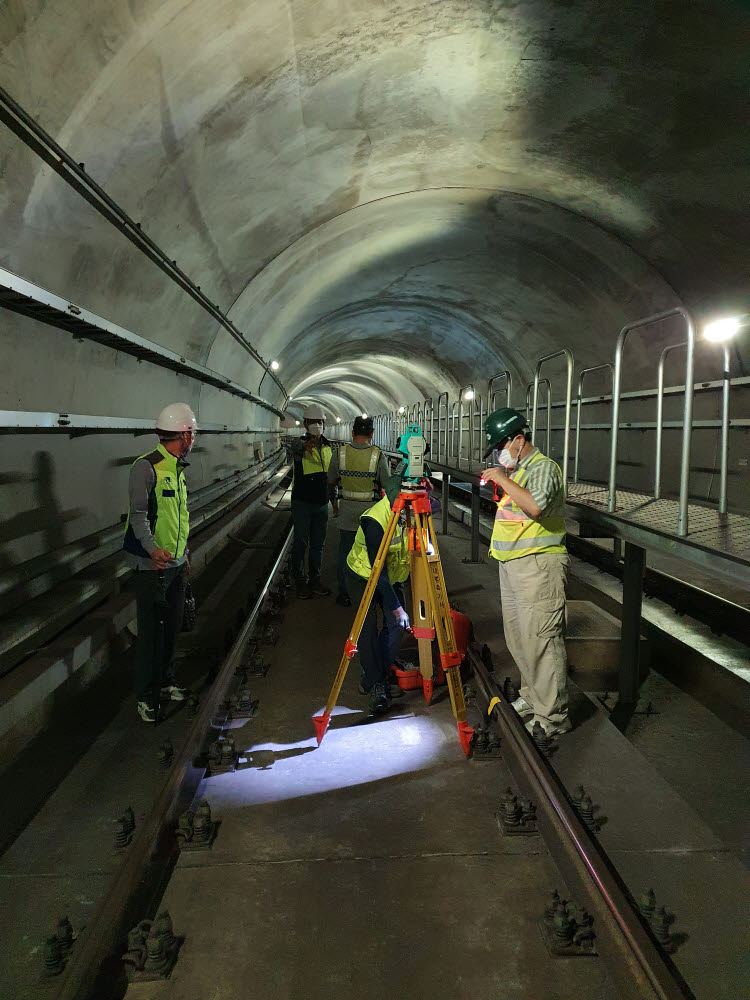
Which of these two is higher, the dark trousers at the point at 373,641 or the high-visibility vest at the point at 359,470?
the high-visibility vest at the point at 359,470

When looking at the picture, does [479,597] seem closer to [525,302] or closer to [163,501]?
[163,501]

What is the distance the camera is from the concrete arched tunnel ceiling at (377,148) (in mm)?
4129

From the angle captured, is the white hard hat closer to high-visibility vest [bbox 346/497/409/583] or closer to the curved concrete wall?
the curved concrete wall

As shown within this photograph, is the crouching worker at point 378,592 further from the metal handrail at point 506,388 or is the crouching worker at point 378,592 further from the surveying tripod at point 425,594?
the metal handrail at point 506,388

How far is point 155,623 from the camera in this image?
470cm

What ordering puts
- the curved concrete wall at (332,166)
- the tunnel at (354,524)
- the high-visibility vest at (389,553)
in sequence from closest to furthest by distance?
the tunnel at (354,524)
the curved concrete wall at (332,166)
the high-visibility vest at (389,553)

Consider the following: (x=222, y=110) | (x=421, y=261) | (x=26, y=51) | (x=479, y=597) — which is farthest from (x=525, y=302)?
(x=26, y=51)

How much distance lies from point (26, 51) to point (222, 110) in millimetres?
2066

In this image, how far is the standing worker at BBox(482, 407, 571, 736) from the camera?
13.4 feet

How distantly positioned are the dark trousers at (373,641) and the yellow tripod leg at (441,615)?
45 centimetres

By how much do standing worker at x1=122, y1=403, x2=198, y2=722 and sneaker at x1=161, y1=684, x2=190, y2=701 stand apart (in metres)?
0.10


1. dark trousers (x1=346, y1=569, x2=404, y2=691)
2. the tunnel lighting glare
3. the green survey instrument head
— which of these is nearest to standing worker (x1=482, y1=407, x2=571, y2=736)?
the green survey instrument head

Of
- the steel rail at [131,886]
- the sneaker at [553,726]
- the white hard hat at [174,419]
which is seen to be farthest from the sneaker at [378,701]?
the white hard hat at [174,419]

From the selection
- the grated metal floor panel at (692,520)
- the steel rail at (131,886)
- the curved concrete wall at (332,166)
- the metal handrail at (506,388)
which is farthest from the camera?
the metal handrail at (506,388)
